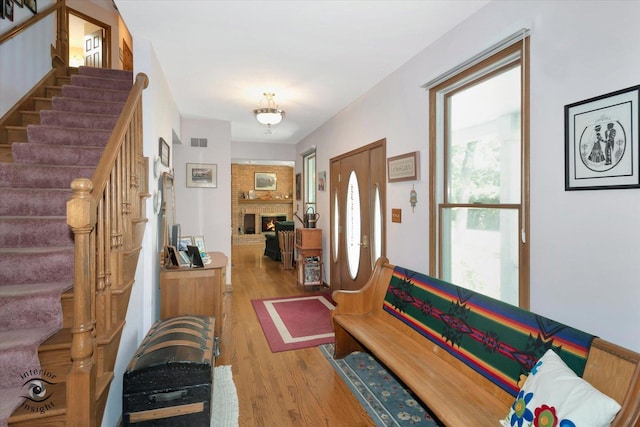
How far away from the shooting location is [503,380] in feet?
5.47

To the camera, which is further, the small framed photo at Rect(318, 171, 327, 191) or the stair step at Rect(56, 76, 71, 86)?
the small framed photo at Rect(318, 171, 327, 191)

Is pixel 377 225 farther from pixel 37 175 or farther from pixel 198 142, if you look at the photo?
pixel 198 142

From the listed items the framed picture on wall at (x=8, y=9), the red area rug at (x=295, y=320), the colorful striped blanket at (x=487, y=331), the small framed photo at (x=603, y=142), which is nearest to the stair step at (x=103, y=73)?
the framed picture on wall at (x=8, y=9)

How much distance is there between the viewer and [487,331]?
1847 mm

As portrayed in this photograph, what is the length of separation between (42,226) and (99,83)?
2460 millimetres

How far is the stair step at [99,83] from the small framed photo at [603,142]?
4379 mm

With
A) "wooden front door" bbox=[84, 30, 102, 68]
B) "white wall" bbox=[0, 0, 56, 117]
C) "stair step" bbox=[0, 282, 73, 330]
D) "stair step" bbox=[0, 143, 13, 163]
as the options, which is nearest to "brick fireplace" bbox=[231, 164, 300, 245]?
"wooden front door" bbox=[84, 30, 102, 68]

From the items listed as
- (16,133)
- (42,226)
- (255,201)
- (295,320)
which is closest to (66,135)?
(16,133)

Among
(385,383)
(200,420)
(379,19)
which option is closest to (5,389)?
(200,420)

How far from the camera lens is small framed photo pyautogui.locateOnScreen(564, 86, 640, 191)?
4.81 ft

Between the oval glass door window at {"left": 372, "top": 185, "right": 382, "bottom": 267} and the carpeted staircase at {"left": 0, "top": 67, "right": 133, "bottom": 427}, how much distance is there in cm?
280

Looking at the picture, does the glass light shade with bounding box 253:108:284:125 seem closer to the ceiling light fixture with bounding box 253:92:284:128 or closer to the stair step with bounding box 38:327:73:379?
the ceiling light fixture with bounding box 253:92:284:128

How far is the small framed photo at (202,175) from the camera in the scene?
543 centimetres

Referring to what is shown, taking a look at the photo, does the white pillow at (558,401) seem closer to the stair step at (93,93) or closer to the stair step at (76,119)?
the stair step at (76,119)
